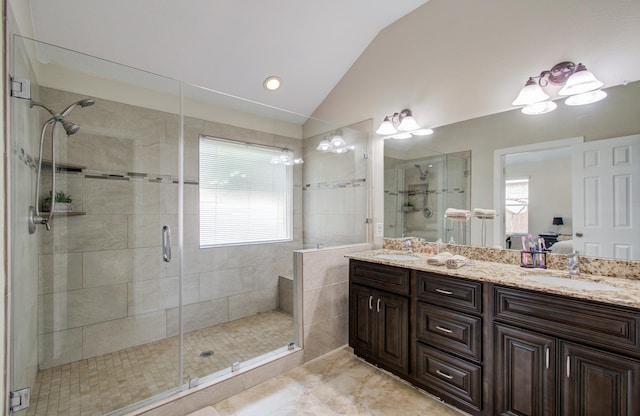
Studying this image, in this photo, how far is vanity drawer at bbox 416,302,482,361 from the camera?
1.66 metres

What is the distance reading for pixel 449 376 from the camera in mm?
1773

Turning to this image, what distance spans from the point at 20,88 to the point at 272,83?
6.54 feet

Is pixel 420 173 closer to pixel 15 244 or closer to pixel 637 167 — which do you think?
pixel 637 167

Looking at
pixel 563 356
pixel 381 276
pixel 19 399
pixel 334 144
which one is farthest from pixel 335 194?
pixel 19 399

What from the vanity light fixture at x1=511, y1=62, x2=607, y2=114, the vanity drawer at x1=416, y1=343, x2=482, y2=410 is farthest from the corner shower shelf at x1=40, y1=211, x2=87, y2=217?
the vanity light fixture at x1=511, y1=62, x2=607, y2=114

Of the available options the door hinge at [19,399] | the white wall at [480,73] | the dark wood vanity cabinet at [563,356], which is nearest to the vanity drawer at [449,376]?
the dark wood vanity cabinet at [563,356]

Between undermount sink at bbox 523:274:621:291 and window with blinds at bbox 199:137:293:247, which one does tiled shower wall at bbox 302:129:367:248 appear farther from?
undermount sink at bbox 523:274:621:291

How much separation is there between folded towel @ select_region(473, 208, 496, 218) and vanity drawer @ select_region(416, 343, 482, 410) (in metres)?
1.04

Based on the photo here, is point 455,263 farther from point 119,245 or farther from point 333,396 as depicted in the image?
point 119,245

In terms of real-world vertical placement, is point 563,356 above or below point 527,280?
below

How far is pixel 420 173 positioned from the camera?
2.63m

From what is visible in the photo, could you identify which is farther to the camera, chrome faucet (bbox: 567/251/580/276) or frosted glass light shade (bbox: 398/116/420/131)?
frosted glass light shade (bbox: 398/116/420/131)

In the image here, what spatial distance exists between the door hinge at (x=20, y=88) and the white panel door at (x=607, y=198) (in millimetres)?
3124

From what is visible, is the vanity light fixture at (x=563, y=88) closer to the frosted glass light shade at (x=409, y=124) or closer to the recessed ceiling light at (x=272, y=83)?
Result: the frosted glass light shade at (x=409, y=124)
